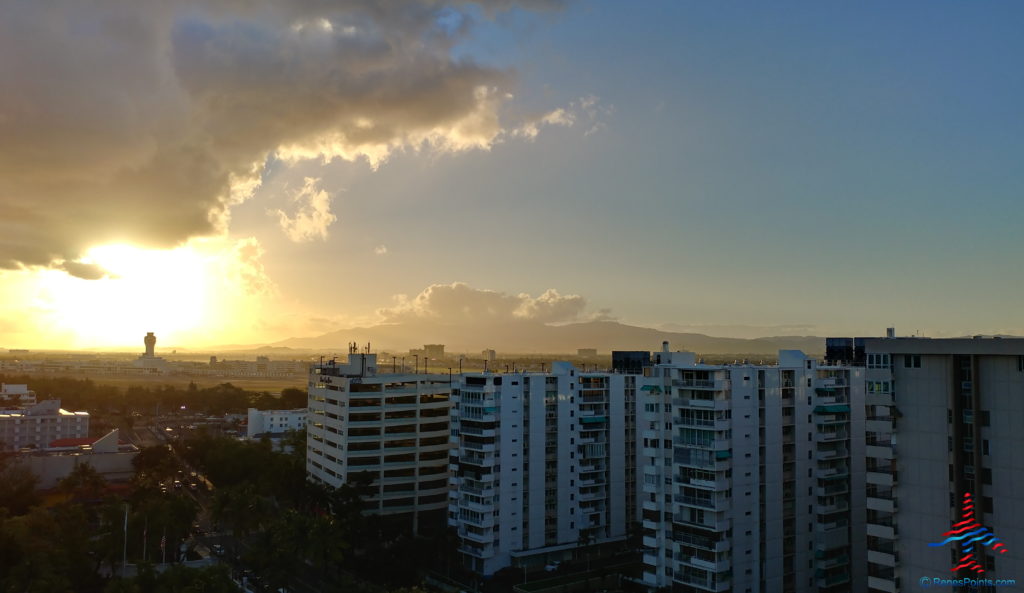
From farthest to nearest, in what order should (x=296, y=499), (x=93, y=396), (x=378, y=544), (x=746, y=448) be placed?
(x=93, y=396), (x=296, y=499), (x=378, y=544), (x=746, y=448)

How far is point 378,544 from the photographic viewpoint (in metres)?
50.2

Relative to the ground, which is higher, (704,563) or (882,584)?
(882,584)

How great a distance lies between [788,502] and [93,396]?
140 meters

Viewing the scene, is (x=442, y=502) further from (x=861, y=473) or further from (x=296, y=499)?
(x=861, y=473)

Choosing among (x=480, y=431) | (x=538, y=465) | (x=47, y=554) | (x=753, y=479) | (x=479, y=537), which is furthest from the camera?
(x=538, y=465)

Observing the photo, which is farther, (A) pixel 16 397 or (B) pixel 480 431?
(A) pixel 16 397

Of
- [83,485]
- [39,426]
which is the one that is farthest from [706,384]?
[39,426]

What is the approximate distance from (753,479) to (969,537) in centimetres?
1407

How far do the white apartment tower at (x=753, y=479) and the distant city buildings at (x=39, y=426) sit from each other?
87.3m

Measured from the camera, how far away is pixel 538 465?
5100 cm

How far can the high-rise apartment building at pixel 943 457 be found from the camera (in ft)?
82.0

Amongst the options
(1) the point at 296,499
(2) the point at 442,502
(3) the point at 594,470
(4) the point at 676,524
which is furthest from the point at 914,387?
(1) the point at 296,499

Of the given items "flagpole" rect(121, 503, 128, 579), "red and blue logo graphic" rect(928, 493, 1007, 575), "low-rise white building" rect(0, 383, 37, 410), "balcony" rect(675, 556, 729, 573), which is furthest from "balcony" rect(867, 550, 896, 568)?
"low-rise white building" rect(0, 383, 37, 410)

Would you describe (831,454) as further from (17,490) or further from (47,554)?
(17,490)
